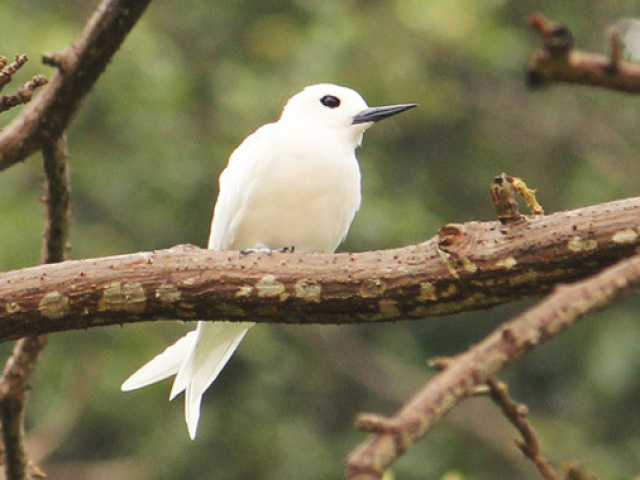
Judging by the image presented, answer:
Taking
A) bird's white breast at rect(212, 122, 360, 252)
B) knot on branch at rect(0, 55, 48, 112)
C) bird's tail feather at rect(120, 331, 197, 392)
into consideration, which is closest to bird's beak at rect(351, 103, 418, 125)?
bird's white breast at rect(212, 122, 360, 252)

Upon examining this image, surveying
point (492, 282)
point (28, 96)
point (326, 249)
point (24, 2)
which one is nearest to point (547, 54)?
point (492, 282)

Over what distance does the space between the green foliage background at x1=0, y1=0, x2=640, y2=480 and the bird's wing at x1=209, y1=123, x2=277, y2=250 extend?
410 centimetres

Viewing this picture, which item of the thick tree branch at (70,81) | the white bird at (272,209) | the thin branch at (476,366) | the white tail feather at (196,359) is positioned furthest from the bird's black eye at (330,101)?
the thin branch at (476,366)

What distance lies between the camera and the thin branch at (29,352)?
4.03 metres

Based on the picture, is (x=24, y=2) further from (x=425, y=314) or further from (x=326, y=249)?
(x=425, y=314)

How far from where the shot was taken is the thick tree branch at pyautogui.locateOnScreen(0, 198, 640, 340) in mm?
3199

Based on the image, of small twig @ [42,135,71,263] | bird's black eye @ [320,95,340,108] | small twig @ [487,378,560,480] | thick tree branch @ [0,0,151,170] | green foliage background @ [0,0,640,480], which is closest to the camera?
small twig @ [487,378,560,480]

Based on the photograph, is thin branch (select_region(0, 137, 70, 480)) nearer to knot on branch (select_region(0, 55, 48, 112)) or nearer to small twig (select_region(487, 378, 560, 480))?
knot on branch (select_region(0, 55, 48, 112))

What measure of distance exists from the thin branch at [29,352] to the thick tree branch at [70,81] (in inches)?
3.4

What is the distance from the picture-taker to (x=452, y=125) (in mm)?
13586

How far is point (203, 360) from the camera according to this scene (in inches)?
200

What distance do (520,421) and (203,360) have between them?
3240 millimetres

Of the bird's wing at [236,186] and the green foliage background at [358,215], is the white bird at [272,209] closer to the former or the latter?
the bird's wing at [236,186]

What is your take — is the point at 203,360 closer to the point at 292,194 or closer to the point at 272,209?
the point at 272,209
